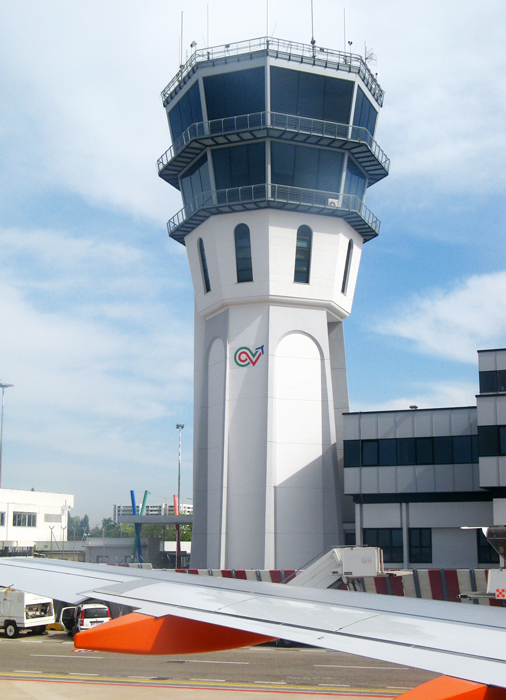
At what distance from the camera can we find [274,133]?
2074 inches

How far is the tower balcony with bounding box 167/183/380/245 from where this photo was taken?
5453 cm

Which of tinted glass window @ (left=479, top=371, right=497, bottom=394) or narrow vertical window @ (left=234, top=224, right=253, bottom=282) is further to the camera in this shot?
narrow vertical window @ (left=234, top=224, right=253, bottom=282)

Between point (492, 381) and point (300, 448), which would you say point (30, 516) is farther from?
point (492, 381)

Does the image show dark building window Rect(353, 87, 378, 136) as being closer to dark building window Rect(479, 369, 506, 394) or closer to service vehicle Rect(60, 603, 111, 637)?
dark building window Rect(479, 369, 506, 394)

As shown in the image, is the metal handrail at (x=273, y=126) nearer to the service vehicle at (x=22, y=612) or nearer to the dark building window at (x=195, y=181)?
the dark building window at (x=195, y=181)

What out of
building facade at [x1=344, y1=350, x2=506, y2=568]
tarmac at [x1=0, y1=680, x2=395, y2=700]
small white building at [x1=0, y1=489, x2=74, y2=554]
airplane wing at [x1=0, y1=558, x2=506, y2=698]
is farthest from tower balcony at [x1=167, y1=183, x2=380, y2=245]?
small white building at [x1=0, y1=489, x2=74, y2=554]

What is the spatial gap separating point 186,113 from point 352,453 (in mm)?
27849

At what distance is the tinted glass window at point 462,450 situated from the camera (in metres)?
51.2

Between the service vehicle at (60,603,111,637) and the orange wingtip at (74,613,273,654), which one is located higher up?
the orange wingtip at (74,613,273,654)

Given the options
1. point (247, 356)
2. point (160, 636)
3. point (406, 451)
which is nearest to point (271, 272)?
point (247, 356)

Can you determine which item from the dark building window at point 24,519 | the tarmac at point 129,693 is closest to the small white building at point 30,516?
the dark building window at point 24,519

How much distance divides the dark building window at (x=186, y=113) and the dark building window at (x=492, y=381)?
26.9 meters

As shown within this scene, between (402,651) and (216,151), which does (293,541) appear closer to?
(216,151)

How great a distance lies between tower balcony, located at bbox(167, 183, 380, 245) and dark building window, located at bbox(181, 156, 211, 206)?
2.75 ft
